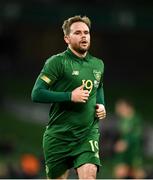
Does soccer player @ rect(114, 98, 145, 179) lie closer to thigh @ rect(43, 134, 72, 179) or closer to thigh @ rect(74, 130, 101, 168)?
thigh @ rect(43, 134, 72, 179)

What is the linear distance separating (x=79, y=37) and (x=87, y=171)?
4.58ft

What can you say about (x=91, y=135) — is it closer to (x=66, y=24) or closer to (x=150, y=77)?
(x=66, y=24)

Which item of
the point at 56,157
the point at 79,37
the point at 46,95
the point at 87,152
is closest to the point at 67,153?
the point at 56,157

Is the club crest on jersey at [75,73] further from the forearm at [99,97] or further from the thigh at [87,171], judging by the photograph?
the thigh at [87,171]

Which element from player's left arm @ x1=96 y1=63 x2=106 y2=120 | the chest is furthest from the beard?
player's left arm @ x1=96 y1=63 x2=106 y2=120

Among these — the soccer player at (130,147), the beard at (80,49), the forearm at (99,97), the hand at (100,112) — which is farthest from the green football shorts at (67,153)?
the soccer player at (130,147)

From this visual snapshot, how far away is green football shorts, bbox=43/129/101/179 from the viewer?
8836 mm

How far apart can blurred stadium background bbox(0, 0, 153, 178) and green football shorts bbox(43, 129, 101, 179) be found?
8.00 m

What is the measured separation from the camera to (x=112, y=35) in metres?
29.8

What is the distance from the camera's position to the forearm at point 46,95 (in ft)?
28.7

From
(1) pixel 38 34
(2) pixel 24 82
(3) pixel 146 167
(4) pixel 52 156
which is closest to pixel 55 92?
(4) pixel 52 156

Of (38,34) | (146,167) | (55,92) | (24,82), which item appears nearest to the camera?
(55,92)

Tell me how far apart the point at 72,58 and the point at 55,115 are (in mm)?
628

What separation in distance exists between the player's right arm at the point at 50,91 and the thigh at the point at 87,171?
669 millimetres
